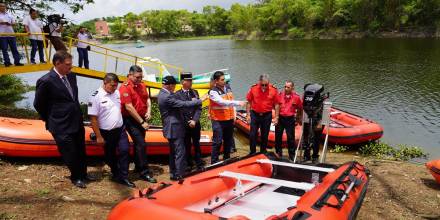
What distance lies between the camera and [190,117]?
5.92 m

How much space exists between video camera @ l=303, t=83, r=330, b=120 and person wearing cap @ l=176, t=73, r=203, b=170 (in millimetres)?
1907

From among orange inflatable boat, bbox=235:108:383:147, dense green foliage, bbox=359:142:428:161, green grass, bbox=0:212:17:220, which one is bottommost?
dense green foliage, bbox=359:142:428:161

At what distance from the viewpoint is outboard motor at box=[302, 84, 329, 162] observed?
254 inches

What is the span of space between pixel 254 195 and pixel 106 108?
7.52 ft

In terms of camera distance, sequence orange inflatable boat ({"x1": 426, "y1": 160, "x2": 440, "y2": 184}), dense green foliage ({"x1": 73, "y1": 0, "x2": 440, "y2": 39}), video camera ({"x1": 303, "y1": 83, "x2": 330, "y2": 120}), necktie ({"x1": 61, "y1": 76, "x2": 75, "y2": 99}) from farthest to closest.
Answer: dense green foliage ({"x1": 73, "y1": 0, "x2": 440, "y2": 39}) < video camera ({"x1": 303, "y1": 83, "x2": 330, "y2": 120}) < orange inflatable boat ({"x1": 426, "y1": 160, "x2": 440, "y2": 184}) < necktie ({"x1": 61, "y1": 76, "x2": 75, "y2": 99})

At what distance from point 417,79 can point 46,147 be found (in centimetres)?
1802

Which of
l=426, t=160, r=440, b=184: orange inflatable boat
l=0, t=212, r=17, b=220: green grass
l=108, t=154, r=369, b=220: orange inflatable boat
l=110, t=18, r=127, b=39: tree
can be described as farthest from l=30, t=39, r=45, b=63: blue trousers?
l=110, t=18, r=127, b=39: tree

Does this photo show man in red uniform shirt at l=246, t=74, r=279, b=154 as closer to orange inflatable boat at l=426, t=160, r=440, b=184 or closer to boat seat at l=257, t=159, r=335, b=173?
boat seat at l=257, t=159, r=335, b=173

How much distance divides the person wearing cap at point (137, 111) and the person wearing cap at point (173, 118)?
330mm

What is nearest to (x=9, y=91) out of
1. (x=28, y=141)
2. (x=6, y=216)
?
(x=28, y=141)

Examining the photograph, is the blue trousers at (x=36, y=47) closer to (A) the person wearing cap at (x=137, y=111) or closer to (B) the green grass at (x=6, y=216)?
(A) the person wearing cap at (x=137, y=111)

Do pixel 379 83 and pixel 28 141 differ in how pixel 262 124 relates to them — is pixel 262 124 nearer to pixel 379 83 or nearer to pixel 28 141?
pixel 28 141

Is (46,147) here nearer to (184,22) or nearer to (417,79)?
(417,79)

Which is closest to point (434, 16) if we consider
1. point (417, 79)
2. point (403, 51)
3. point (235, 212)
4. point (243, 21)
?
point (403, 51)
